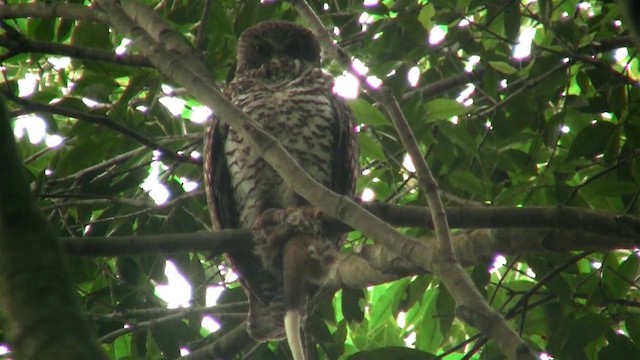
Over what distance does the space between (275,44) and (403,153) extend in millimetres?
1395

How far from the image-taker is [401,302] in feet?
12.8

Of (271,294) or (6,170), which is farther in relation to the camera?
(271,294)

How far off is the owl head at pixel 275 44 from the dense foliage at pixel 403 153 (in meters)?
0.65

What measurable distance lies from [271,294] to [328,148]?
820 millimetres

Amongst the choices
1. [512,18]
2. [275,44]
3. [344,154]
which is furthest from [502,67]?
[275,44]

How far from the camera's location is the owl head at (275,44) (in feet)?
15.9

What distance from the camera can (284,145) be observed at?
14.2 feet

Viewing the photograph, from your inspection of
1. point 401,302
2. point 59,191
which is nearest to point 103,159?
point 59,191

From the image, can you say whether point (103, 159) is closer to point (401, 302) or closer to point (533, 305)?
point (401, 302)

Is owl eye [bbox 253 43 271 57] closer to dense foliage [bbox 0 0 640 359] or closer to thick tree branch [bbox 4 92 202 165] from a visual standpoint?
dense foliage [bbox 0 0 640 359]

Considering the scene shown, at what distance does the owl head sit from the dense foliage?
65 centimetres

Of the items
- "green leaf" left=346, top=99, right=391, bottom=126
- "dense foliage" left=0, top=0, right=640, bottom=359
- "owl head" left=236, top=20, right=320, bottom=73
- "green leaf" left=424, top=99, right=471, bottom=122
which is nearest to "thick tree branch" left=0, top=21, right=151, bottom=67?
"dense foliage" left=0, top=0, right=640, bottom=359

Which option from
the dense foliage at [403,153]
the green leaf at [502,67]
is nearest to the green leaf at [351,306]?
the dense foliage at [403,153]

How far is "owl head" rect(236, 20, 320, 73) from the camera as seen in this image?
4.84m
